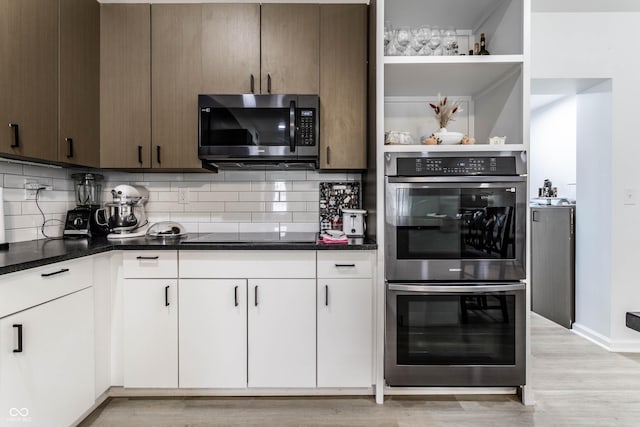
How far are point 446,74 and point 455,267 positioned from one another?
3.82 feet

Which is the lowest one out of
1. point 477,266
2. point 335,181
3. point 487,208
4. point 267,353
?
point 267,353

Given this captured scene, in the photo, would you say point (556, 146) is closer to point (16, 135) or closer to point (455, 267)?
point (455, 267)

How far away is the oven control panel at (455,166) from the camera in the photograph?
1942mm

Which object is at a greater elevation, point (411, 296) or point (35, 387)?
point (411, 296)

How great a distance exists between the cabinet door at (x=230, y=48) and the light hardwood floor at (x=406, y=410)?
1.86m

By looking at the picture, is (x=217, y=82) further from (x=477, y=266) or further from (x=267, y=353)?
(x=477, y=266)

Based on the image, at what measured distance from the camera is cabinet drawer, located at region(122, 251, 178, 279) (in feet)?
6.42

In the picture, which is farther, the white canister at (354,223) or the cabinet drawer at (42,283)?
the white canister at (354,223)

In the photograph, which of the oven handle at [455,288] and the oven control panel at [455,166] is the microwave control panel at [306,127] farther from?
the oven handle at [455,288]

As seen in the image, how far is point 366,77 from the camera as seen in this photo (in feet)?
7.38

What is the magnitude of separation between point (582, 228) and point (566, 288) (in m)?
0.58

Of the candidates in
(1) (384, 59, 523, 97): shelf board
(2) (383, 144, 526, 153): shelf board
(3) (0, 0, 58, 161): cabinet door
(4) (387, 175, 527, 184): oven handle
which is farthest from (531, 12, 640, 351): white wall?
(3) (0, 0, 58, 161): cabinet door

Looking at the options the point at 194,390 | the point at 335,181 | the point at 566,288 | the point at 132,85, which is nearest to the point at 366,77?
the point at 335,181

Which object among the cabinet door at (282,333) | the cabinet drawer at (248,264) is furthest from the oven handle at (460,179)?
the cabinet door at (282,333)
